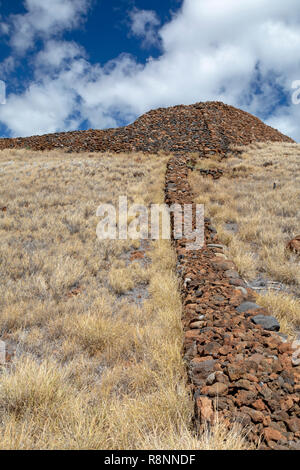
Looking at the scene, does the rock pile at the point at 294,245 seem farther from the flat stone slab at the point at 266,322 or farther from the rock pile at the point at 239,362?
the flat stone slab at the point at 266,322

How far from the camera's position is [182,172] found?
43.8 feet

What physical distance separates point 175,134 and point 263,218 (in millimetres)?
17626

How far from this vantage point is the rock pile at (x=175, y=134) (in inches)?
831

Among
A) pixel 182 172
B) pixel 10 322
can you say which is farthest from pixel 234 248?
pixel 182 172

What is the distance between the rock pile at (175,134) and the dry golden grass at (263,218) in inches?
241

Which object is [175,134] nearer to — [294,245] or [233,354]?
[294,245]

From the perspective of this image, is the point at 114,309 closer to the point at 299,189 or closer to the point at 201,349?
the point at 201,349

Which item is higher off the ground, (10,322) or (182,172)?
(182,172)

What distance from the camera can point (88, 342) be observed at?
3246 mm

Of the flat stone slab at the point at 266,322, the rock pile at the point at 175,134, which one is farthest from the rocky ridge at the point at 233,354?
the rock pile at the point at 175,134

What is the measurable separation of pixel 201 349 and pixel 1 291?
132 inches
